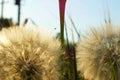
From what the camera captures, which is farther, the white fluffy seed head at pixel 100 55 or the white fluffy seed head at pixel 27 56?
Result: the white fluffy seed head at pixel 100 55

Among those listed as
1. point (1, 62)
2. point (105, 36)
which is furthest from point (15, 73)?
point (105, 36)

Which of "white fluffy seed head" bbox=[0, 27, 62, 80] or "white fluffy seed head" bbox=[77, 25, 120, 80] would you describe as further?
"white fluffy seed head" bbox=[77, 25, 120, 80]

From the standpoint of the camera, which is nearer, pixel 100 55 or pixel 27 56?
pixel 27 56

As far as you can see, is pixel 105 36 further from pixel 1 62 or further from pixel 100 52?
pixel 1 62
